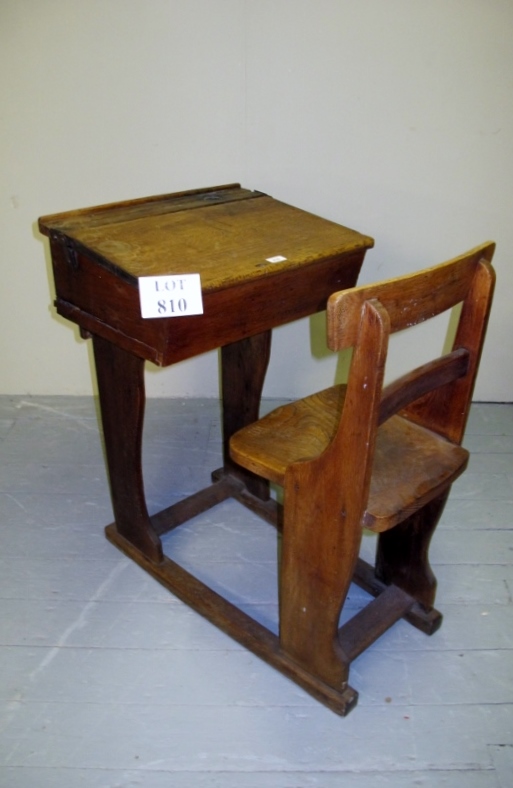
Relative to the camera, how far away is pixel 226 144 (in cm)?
228

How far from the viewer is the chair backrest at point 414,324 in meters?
1.15

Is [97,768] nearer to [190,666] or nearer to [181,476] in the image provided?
[190,666]

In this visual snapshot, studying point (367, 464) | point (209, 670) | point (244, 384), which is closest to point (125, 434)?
point (244, 384)

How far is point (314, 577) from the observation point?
59.2 inches

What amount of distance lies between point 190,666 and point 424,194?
4.92ft

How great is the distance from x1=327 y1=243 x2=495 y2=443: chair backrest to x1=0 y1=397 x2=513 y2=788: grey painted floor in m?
0.53

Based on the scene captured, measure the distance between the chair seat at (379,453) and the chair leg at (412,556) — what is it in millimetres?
153

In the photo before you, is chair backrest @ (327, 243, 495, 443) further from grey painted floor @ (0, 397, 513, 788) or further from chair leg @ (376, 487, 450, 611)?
grey painted floor @ (0, 397, 513, 788)

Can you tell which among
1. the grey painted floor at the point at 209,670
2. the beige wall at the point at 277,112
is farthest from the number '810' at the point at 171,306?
the beige wall at the point at 277,112

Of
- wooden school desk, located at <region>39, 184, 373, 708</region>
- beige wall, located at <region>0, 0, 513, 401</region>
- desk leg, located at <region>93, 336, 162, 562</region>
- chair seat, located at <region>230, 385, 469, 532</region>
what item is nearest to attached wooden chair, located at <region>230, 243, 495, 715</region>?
chair seat, located at <region>230, 385, 469, 532</region>

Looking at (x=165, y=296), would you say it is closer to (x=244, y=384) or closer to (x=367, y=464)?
(x=367, y=464)

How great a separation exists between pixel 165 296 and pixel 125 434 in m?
0.50

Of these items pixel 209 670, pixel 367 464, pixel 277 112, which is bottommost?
pixel 209 670

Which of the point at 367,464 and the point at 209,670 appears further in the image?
the point at 209,670
